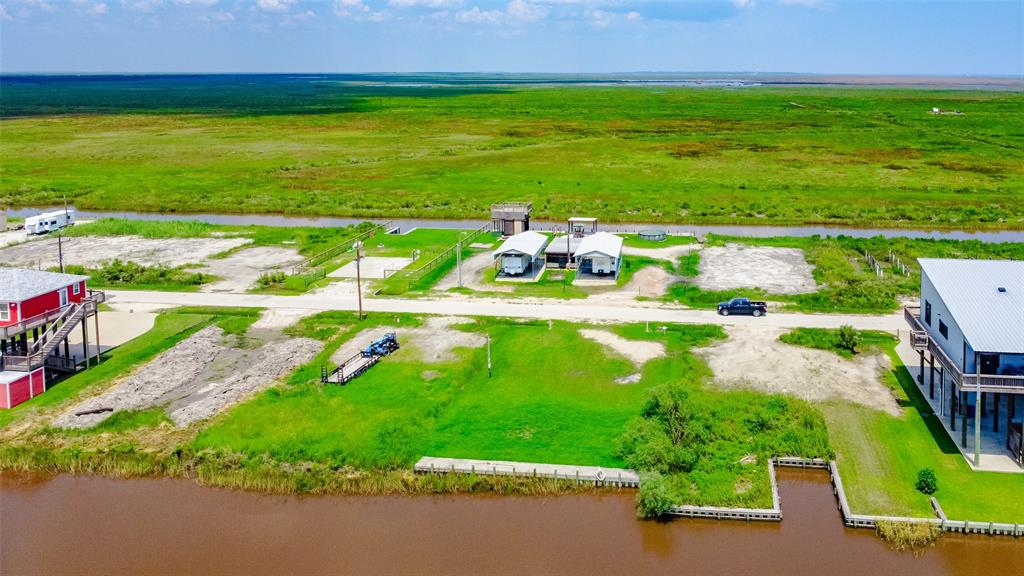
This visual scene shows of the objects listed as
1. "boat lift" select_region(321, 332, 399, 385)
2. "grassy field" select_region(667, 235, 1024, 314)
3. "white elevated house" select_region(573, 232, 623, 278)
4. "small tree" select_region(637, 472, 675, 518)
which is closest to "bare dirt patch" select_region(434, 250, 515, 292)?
"white elevated house" select_region(573, 232, 623, 278)

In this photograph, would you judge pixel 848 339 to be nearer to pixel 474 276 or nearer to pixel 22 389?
pixel 474 276

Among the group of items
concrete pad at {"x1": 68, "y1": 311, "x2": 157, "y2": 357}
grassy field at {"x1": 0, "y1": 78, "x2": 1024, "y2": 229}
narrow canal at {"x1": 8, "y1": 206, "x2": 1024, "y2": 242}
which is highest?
grassy field at {"x1": 0, "y1": 78, "x2": 1024, "y2": 229}

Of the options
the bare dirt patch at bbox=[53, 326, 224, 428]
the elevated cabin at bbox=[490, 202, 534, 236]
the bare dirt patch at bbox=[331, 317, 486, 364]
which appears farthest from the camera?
the elevated cabin at bbox=[490, 202, 534, 236]

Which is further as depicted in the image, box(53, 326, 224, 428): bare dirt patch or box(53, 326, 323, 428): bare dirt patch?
box(53, 326, 323, 428): bare dirt patch

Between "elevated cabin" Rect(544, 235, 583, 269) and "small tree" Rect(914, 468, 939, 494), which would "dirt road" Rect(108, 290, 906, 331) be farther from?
"small tree" Rect(914, 468, 939, 494)

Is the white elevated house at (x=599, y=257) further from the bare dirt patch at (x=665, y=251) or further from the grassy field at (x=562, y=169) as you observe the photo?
the grassy field at (x=562, y=169)

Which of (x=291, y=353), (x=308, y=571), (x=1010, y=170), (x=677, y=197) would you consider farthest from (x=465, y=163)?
(x=308, y=571)
